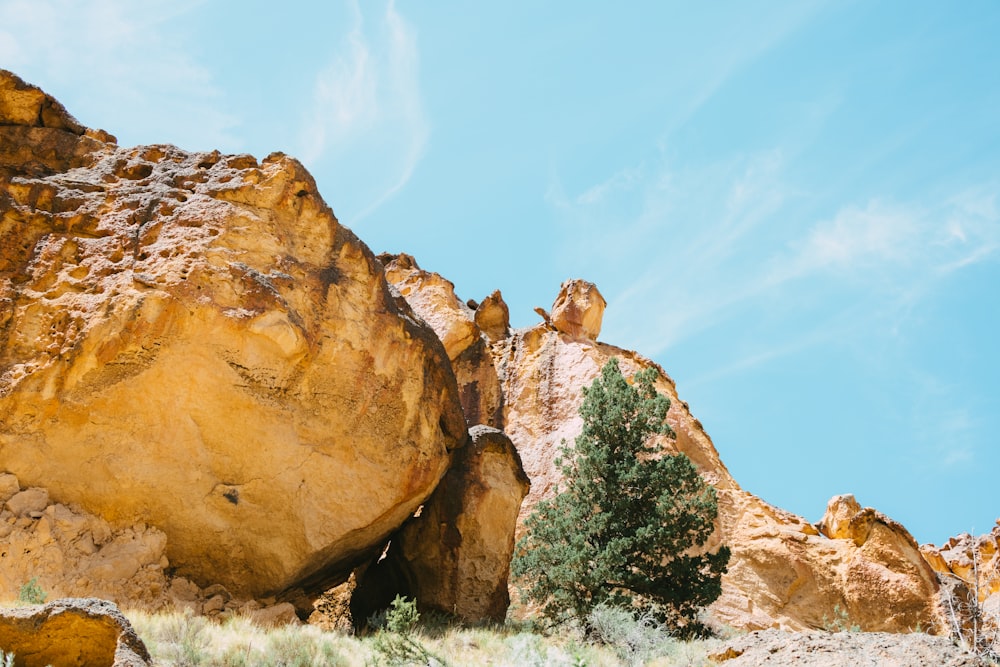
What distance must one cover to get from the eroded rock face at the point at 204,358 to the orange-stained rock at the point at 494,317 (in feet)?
50.2

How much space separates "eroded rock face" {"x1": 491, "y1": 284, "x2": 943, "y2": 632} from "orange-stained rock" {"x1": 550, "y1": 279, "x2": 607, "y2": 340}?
8.01 feet

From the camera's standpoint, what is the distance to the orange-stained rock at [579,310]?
30.0 metres

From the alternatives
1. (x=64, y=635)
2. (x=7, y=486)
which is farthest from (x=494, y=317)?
(x=64, y=635)

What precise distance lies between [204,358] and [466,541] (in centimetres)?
607

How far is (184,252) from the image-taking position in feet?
44.8

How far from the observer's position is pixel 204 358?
13305 millimetres

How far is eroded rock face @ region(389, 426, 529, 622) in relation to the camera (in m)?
16.2

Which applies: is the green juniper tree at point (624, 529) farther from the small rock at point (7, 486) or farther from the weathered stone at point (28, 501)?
the small rock at point (7, 486)

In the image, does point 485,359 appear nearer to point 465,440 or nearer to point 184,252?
point 465,440

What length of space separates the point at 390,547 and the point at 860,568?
1262 centimetres

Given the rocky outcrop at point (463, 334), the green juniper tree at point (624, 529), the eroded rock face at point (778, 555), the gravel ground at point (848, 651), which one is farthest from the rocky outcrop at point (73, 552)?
the rocky outcrop at point (463, 334)

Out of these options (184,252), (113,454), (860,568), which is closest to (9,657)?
(113,454)

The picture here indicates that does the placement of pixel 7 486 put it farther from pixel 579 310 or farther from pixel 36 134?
pixel 579 310

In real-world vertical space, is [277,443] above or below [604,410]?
below
